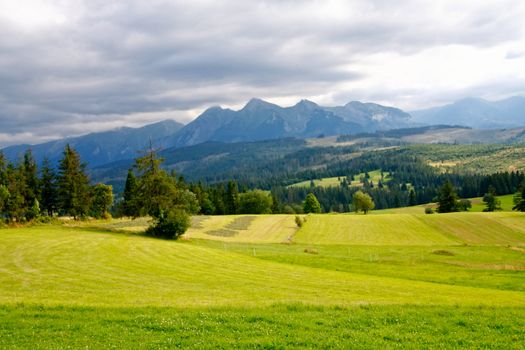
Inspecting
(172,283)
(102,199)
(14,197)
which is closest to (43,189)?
(14,197)

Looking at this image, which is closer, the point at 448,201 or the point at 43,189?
the point at 43,189

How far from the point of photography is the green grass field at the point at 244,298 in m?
16.5

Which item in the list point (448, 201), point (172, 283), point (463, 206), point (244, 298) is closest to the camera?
point (244, 298)

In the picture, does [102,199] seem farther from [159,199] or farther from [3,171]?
[159,199]

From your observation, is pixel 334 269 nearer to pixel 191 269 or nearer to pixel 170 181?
pixel 191 269

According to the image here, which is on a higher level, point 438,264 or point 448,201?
point 438,264

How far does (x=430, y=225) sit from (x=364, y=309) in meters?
85.3

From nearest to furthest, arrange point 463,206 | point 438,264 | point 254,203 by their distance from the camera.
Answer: point 438,264, point 254,203, point 463,206

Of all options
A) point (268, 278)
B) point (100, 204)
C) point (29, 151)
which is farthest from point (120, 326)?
point (100, 204)

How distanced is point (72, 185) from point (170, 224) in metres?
26.7

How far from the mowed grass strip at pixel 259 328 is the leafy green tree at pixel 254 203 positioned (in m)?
127

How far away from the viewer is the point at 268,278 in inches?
1411

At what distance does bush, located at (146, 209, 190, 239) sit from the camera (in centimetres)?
6938

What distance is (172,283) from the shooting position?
31.5m
